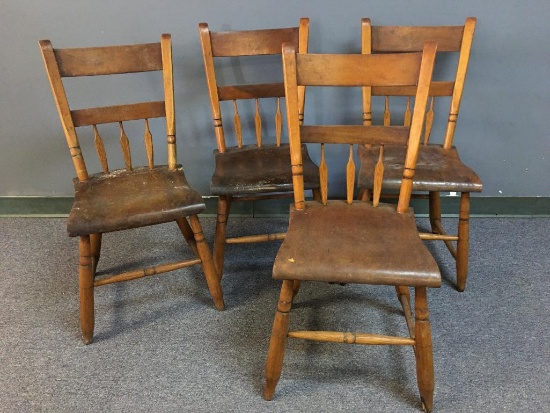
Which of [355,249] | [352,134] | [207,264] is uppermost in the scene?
[352,134]

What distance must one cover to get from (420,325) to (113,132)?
1614 mm

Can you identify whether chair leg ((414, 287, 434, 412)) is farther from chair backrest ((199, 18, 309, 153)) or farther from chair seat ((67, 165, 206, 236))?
chair backrest ((199, 18, 309, 153))

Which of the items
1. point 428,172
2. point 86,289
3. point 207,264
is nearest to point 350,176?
point 428,172

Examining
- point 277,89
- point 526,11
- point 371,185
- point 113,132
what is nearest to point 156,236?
point 113,132

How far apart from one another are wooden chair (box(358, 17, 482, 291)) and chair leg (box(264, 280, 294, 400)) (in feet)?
1.72

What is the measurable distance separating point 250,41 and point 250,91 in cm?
19

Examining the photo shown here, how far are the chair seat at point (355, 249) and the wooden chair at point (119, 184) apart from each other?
16.5 inches

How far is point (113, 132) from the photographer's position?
232cm

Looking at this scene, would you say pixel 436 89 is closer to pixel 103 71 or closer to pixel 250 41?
pixel 250 41

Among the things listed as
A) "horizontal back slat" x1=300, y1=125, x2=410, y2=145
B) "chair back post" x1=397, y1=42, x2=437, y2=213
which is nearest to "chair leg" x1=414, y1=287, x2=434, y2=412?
"chair back post" x1=397, y1=42, x2=437, y2=213

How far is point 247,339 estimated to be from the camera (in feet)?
5.84

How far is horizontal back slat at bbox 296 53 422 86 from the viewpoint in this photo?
1.42 m

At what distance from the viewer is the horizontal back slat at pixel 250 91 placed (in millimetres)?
1963

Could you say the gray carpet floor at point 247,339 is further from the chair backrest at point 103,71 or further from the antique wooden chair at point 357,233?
the chair backrest at point 103,71
